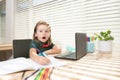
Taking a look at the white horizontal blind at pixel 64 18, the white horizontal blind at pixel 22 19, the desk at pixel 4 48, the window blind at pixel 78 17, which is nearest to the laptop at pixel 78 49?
the window blind at pixel 78 17

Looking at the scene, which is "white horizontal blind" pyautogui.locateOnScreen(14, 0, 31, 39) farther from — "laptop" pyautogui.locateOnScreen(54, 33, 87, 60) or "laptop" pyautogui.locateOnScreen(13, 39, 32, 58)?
"laptop" pyautogui.locateOnScreen(54, 33, 87, 60)

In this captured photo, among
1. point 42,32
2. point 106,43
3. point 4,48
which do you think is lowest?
point 4,48

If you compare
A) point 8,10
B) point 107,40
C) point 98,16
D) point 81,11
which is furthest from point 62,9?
point 8,10

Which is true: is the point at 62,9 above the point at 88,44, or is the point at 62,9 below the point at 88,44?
above

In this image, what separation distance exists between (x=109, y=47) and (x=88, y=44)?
20 cm

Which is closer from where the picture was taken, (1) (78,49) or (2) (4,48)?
(1) (78,49)

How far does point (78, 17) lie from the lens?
1.91 meters

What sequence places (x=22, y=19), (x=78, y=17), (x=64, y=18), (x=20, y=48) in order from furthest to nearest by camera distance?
(x=22, y=19) < (x=64, y=18) < (x=78, y=17) < (x=20, y=48)

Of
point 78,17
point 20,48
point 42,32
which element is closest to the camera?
point 42,32

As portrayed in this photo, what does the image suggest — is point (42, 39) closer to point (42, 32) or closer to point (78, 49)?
point (42, 32)

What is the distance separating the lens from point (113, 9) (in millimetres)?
1588

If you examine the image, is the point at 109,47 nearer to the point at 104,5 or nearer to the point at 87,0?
the point at 104,5

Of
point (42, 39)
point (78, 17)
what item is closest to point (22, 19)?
point (78, 17)

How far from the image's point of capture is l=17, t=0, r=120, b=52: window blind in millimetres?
1591
